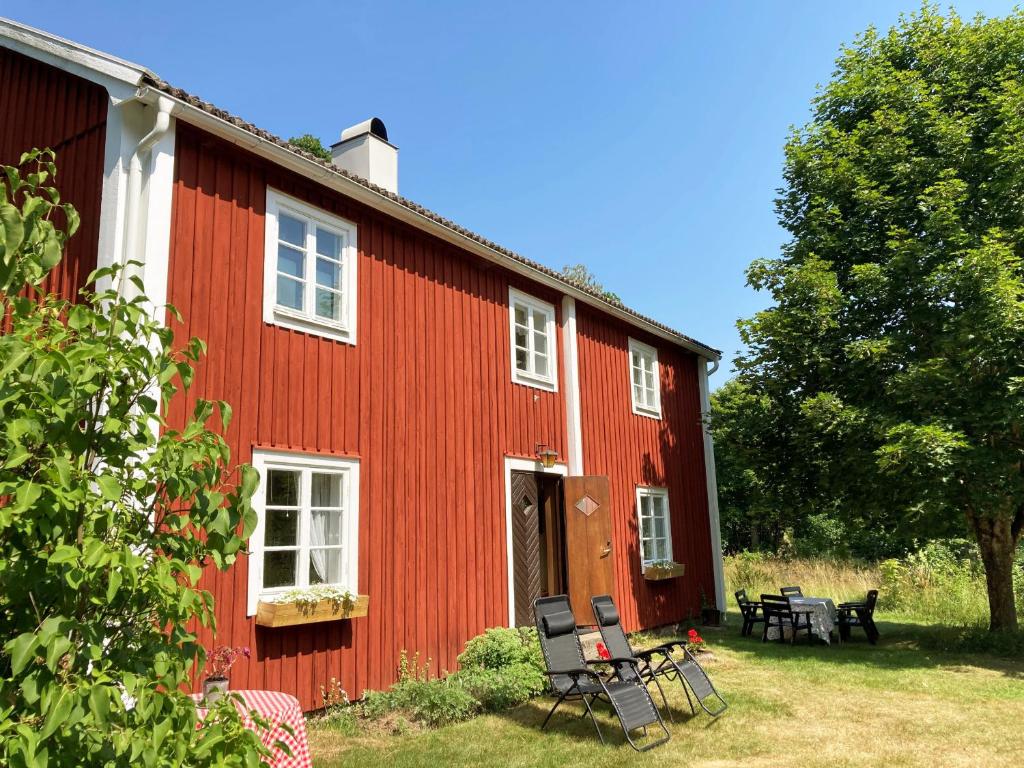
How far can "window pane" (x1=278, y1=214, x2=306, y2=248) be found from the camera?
7.26 m

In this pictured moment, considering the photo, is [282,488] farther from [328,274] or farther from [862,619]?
[862,619]

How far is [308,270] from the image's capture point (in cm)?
738

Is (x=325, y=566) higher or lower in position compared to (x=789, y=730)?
higher

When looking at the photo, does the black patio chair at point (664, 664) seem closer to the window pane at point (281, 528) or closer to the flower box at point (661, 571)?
the flower box at point (661, 571)

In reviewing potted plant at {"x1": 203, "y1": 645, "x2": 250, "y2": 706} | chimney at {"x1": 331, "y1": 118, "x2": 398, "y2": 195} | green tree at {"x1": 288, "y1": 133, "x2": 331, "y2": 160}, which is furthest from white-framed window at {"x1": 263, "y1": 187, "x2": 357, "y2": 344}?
green tree at {"x1": 288, "y1": 133, "x2": 331, "y2": 160}

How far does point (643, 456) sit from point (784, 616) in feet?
10.9

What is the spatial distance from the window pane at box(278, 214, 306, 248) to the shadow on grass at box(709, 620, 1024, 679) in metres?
8.22

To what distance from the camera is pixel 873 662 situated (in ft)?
33.1

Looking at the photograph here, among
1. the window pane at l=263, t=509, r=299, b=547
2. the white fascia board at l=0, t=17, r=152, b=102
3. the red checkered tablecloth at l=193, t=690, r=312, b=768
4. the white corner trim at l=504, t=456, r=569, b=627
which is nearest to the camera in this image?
the red checkered tablecloth at l=193, t=690, r=312, b=768

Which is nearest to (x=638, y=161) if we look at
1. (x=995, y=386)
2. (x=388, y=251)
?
(x=388, y=251)

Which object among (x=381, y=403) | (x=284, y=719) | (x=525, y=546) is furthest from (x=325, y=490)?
(x=525, y=546)

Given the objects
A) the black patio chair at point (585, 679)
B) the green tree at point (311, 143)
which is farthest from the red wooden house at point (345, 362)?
the green tree at point (311, 143)

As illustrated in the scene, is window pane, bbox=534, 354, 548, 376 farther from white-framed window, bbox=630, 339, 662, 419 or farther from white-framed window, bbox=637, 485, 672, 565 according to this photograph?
white-framed window, bbox=637, 485, 672, 565

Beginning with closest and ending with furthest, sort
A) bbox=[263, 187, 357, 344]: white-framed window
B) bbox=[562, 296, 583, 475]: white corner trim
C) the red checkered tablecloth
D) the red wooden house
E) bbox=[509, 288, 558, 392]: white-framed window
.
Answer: the red checkered tablecloth < the red wooden house < bbox=[263, 187, 357, 344]: white-framed window < bbox=[509, 288, 558, 392]: white-framed window < bbox=[562, 296, 583, 475]: white corner trim
